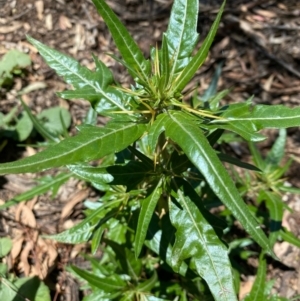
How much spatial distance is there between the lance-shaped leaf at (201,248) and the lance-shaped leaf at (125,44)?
0.52 m

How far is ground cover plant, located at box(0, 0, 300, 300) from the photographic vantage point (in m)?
1.61

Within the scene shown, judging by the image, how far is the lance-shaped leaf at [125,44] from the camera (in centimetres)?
185

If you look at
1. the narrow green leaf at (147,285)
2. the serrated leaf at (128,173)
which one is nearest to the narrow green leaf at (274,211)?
the narrow green leaf at (147,285)

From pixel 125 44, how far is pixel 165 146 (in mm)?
456

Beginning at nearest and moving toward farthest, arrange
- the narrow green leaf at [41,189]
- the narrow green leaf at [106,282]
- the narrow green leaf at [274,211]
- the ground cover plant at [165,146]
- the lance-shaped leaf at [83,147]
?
the lance-shaped leaf at [83,147] → the ground cover plant at [165,146] → the narrow green leaf at [106,282] → the narrow green leaf at [274,211] → the narrow green leaf at [41,189]

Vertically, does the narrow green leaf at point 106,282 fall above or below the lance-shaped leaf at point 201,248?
below

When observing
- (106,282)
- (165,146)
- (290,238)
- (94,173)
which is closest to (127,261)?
(106,282)

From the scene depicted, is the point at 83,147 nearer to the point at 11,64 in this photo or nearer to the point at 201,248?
the point at 201,248

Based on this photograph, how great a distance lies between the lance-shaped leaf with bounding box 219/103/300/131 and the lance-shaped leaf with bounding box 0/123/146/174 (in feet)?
1.17

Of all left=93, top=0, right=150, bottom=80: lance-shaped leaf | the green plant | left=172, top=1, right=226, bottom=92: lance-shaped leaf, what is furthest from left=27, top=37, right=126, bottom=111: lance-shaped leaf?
the green plant

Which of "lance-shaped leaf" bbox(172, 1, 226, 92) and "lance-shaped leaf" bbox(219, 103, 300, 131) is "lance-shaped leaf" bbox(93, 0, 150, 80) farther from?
"lance-shaped leaf" bbox(219, 103, 300, 131)

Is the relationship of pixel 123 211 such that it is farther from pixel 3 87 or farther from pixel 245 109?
pixel 3 87

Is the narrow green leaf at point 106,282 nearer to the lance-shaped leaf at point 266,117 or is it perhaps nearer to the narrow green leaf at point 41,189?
the narrow green leaf at point 41,189

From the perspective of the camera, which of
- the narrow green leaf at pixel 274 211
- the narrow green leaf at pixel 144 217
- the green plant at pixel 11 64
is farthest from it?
→ the green plant at pixel 11 64
